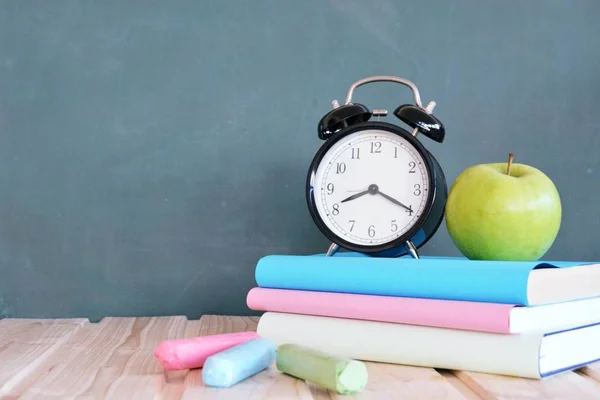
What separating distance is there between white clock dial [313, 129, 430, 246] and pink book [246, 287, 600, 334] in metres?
0.16

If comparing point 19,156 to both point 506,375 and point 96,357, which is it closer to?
point 96,357

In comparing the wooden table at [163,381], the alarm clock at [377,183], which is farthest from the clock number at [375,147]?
the wooden table at [163,381]

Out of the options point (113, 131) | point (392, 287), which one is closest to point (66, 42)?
point (113, 131)

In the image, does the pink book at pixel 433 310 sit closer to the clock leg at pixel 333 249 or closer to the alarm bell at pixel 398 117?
the clock leg at pixel 333 249

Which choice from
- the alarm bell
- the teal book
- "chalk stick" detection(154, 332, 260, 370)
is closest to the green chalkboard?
the alarm bell

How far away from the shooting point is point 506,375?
82cm

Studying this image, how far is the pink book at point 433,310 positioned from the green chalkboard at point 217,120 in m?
0.37

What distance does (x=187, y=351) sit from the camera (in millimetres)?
857

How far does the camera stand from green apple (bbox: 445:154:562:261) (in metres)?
1.00

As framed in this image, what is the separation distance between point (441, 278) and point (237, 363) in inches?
11.3

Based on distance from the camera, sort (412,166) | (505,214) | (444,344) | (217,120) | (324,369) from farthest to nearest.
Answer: (217,120), (412,166), (505,214), (444,344), (324,369)

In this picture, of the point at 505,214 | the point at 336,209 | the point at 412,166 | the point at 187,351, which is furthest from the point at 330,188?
the point at 187,351

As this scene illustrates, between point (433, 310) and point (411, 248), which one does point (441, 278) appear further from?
point (411, 248)

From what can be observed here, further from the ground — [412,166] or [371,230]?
[412,166]
